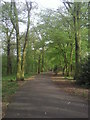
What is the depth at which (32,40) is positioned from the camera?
48.2 meters

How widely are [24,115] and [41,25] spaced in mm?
26341

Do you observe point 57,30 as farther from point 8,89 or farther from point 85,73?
point 8,89

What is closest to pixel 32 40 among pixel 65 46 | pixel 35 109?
pixel 65 46

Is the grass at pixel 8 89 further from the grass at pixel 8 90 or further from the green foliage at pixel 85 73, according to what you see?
the green foliage at pixel 85 73

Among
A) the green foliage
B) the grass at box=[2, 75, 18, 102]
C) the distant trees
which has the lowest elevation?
the grass at box=[2, 75, 18, 102]

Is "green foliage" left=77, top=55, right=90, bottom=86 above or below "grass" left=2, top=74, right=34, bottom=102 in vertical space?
above

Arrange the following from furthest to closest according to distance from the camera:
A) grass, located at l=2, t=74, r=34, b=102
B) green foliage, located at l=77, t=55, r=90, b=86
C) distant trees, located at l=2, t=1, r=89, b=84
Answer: distant trees, located at l=2, t=1, r=89, b=84 → green foliage, located at l=77, t=55, r=90, b=86 → grass, located at l=2, t=74, r=34, b=102

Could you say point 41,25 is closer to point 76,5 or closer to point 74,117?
point 76,5

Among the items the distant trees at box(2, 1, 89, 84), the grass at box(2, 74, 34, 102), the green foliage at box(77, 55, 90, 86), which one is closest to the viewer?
the grass at box(2, 74, 34, 102)

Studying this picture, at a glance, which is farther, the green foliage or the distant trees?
the distant trees

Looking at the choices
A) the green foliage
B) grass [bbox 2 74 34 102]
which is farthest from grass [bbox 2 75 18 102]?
the green foliage

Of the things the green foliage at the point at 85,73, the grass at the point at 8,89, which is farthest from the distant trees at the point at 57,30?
the grass at the point at 8,89

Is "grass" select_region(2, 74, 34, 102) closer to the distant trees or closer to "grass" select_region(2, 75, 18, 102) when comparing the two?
"grass" select_region(2, 75, 18, 102)

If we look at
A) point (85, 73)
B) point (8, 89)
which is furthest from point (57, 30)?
point (8, 89)
